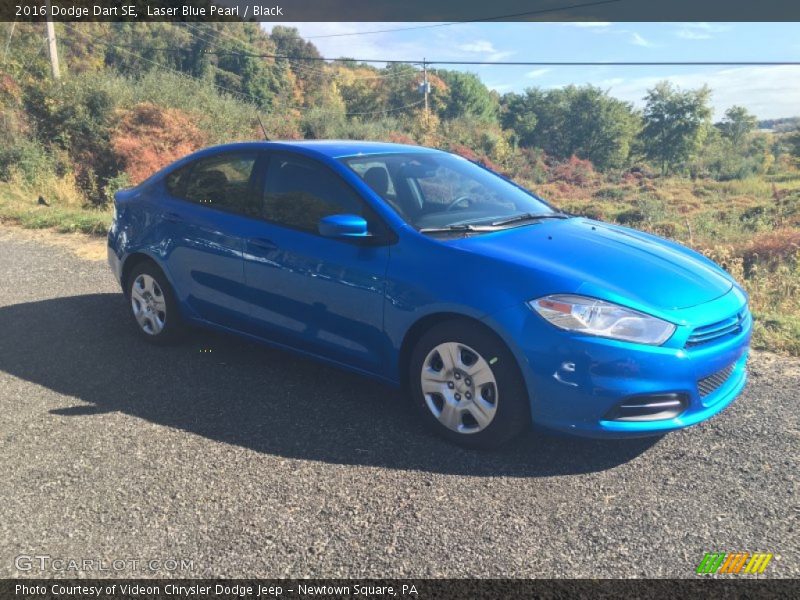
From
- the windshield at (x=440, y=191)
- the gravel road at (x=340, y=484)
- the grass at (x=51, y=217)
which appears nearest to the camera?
the gravel road at (x=340, y=484)

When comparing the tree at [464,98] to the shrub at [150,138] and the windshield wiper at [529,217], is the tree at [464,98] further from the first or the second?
the windshield wiper at [529,217]

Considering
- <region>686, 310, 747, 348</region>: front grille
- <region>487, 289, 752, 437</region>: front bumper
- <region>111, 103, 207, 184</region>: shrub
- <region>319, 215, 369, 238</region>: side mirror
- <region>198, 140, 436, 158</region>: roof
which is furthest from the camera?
<region>111, 103, 207, 184</region>: shrub

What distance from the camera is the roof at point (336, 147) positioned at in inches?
171

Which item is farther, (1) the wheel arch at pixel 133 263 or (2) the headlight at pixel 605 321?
(1) the wheel arch at pixel 133 263

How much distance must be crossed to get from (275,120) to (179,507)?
116 feet

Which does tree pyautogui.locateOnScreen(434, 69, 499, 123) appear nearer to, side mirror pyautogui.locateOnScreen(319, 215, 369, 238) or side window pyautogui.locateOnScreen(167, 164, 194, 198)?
side window pyautogui.locateOnScreen(167, 164, 194, 198)

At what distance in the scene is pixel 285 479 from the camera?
3221mm

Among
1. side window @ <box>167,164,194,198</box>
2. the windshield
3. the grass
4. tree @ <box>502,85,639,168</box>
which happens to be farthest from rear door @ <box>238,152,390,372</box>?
tree @ <box>502,85,639,168</box>

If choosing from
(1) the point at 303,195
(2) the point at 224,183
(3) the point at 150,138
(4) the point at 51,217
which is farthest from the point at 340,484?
(3) the point at 150,138

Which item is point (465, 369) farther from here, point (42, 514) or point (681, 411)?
point (42, 514)

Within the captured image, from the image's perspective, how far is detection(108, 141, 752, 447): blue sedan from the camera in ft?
10.4

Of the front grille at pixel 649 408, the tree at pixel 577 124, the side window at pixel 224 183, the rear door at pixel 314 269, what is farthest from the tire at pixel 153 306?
the tree at pixel 577 124

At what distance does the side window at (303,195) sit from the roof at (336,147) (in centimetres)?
13

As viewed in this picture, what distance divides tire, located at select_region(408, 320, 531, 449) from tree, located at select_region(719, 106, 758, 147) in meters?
78.0
